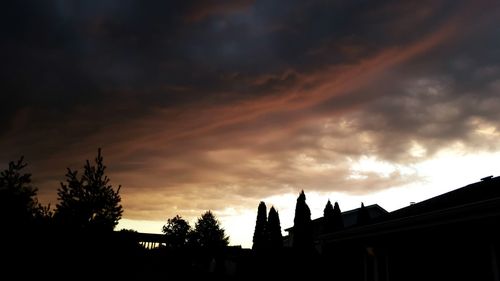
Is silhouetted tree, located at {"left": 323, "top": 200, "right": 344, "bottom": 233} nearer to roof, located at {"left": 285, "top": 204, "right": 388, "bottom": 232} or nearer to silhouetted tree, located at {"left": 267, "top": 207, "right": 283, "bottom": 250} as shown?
silhouetted tree, located at {"left": 267, "top": 207, "right": 283, "bottom": 250}

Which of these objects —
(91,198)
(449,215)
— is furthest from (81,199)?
(449,215)

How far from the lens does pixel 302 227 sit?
114 ft

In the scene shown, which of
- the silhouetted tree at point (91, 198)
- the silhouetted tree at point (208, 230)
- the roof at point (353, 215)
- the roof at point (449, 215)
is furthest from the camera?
the silhouetted tree at point (208, 230)

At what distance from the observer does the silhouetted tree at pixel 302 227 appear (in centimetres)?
3403

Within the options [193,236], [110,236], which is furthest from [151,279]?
[193,236]

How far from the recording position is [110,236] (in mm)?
11180

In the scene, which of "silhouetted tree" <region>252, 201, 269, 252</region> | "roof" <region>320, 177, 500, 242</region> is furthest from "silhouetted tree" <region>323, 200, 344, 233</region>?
"roof" <region>320, 177, 500, 242</region>

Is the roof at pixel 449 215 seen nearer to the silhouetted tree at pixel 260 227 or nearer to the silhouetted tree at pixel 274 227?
the silhouetted tree at pixel 274 227

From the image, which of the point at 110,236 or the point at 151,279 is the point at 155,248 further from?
the point at 110,236

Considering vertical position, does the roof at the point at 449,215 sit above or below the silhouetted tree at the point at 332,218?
below

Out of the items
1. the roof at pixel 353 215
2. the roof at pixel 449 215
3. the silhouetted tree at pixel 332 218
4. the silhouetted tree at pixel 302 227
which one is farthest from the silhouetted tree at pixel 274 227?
the roof at pixel 449 215

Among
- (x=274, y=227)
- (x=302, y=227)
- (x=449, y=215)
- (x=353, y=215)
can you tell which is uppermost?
(x=353, y=215)

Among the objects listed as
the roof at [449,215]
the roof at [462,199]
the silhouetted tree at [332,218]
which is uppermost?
the silhouetted tree at [332,218]

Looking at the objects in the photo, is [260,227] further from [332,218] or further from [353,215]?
[353,215]
